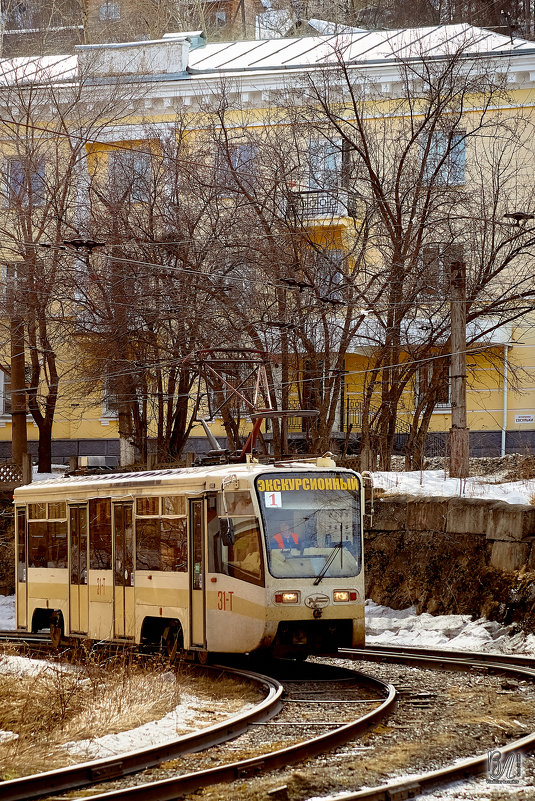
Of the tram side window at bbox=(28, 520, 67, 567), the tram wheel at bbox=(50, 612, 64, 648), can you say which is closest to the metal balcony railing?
the tram side window at bbox=(28, 520, 67, 567)

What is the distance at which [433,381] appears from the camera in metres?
29.6


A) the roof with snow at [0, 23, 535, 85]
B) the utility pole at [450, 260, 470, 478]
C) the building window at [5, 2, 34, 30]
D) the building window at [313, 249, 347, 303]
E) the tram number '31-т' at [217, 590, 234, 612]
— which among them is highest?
the building window at [5, 2, 34, 30]

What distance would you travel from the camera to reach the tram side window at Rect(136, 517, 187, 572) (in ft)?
A: 51.5

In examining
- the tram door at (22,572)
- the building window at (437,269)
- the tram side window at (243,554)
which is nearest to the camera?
the tram side window at (243,554)

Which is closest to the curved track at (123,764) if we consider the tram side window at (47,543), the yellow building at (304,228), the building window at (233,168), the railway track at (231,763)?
the railway track at (231,763)

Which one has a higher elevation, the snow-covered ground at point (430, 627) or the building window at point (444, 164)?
the building window at point (444, 164)

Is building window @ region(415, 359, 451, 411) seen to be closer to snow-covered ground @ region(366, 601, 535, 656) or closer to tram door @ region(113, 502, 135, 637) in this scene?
snow-covered ground @ region(366, 601, 535, 656)

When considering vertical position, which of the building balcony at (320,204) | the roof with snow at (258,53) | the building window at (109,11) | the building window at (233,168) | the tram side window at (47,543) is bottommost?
the tram side window at (47,543)

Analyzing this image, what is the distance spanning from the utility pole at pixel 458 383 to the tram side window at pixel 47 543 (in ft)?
25.6

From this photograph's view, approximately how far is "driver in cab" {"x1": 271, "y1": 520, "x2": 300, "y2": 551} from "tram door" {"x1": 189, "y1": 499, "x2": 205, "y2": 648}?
3.93ft

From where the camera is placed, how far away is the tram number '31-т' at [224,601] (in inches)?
578

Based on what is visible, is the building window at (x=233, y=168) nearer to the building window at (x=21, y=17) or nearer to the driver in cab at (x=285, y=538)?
the driver in cab at (x=285, y=538)

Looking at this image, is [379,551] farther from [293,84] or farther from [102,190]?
[293,84]

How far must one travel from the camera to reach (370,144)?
28953 millimetres
